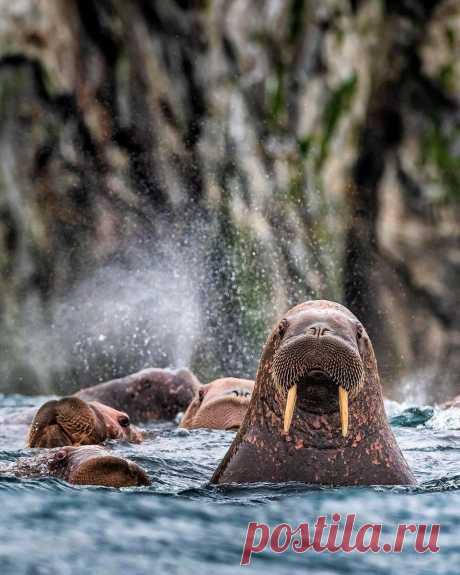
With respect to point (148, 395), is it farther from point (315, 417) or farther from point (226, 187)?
point (226, 187)

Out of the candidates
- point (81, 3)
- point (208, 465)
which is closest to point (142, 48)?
point (81, 3)

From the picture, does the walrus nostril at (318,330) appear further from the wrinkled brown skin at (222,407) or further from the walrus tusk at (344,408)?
the wrinkled brown skin at (222,407)

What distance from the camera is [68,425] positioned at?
6250 millimetres

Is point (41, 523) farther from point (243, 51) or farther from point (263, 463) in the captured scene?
point (243, 51)

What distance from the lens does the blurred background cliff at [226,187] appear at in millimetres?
15000

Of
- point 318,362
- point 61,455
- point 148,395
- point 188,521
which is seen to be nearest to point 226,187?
point 148,395

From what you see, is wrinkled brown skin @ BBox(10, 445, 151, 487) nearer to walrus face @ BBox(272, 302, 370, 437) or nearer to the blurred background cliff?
walrus face @ BBox(272, 302, 370, 437)

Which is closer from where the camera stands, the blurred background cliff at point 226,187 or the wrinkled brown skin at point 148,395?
the wrinkled brown skin at point 148,395

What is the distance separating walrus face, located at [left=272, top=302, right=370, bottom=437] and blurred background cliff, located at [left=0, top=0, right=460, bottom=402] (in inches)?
412

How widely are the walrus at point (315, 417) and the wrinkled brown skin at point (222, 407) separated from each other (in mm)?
2372

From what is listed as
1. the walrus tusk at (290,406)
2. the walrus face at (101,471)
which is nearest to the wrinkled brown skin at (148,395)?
the walrus face at (101,471)

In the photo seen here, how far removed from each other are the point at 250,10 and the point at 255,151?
214 centimetres

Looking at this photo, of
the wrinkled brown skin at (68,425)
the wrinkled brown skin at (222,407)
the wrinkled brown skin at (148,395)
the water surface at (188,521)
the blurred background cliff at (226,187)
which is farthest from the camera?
the blurred background cliff at (226,187)

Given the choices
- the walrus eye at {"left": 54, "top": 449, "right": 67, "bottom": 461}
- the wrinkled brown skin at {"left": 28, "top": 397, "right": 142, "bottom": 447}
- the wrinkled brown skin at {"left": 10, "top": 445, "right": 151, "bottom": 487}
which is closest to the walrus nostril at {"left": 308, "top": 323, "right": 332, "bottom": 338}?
the wrinkled brown skin at {"left": 10, "top": 445, "right": 151, "bottom": 487}
